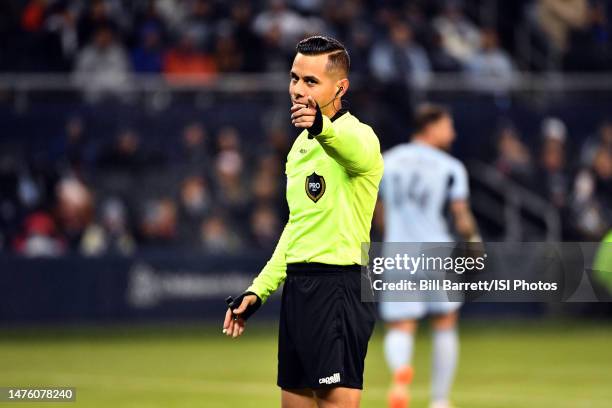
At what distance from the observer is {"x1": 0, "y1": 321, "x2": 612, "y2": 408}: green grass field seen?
12.8 metres

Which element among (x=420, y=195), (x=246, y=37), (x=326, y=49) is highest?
(x=246, y=37)

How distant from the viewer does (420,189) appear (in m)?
11.6

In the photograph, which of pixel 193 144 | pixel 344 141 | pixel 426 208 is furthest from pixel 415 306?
pixel 193 144

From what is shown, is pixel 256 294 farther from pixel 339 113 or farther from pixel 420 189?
pixel 420 189

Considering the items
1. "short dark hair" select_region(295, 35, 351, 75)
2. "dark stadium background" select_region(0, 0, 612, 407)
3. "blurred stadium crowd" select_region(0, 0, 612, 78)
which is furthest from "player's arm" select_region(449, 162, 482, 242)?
"blurred stadium crowd" select_region(0, 0, 612, 78)

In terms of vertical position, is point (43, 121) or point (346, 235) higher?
point (43, 121)

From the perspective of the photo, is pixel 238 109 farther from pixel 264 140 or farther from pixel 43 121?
pixel 43 121

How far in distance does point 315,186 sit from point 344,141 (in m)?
0.48

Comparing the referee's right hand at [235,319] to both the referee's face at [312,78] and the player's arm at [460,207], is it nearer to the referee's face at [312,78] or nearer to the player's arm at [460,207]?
the referee's face at [312,78]

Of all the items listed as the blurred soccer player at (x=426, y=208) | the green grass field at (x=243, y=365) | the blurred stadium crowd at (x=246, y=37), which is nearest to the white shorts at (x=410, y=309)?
the blurred soccer player at (x=426, y=208)

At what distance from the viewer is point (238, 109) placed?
68.6 ft

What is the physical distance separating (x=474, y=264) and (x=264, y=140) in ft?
38.0

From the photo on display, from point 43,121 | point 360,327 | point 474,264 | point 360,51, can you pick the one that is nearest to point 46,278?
point 43,121

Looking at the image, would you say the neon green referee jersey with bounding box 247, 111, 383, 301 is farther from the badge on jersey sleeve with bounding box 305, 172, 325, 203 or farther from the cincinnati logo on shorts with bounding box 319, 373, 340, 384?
the cincinnati logo on shorts with bounding box 319, 373, 340, 384
